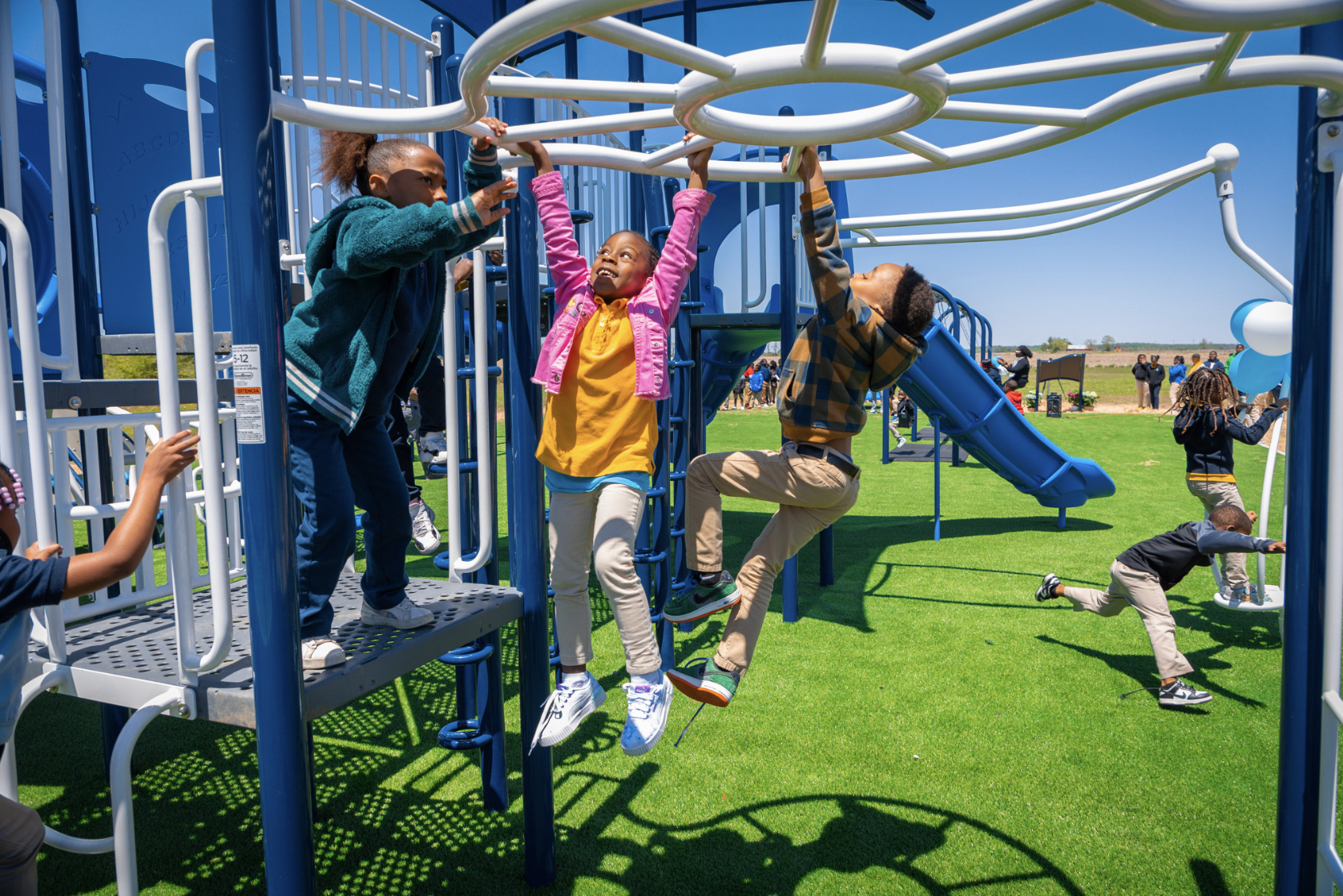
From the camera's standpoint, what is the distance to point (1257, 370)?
5.07 m

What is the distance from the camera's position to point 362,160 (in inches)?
95.7

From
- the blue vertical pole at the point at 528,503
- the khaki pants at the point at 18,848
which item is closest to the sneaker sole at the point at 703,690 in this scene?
the blue vertical pole at the point at 528,503

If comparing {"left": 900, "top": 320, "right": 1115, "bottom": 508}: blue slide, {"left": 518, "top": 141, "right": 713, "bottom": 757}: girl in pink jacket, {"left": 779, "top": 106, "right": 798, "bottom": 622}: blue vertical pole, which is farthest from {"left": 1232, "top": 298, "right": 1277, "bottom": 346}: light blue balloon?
{"left": 518, "top": 141, "right": 713, "bottom": 757}: girl in pink jacket

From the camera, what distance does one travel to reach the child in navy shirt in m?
1.86

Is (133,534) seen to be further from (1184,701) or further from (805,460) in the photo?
(1184,701)

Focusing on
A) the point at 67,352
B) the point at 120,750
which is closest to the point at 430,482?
the point at 67,352

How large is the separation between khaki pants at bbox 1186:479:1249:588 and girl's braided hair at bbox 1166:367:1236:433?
44cm

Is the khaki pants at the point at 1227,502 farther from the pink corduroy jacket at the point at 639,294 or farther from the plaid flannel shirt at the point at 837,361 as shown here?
the pink corduroy jacket at the point at 639,294

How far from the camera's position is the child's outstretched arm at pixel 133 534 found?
1886 millimetres

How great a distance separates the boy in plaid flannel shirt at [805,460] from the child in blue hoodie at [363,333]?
0.88 meters

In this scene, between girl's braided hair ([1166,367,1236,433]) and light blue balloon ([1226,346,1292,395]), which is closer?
light blue balloon ([1226,346,1292,395])

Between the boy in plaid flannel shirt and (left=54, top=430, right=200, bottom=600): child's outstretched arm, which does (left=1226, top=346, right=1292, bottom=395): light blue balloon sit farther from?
(left=54, top=430, right=200, bottom=600): child's outstretched arm

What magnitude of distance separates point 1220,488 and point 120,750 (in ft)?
22.2

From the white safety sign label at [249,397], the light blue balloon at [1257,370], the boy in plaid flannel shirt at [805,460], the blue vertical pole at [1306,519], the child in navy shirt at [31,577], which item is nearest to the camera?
the white safety sign label at [249,397]
